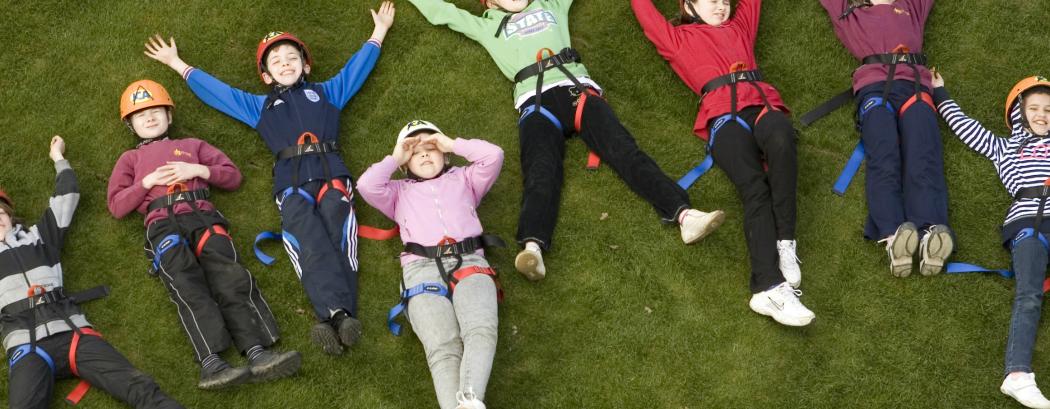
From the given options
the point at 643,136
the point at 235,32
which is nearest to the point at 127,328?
the point at 235,32

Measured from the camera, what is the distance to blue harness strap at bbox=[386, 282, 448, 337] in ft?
23.9

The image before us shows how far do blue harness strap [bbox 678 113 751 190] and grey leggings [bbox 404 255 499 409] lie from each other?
2.08m

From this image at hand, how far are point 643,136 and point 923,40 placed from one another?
3076mm

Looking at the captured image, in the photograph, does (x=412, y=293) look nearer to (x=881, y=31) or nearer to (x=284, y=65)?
(x=284, y=65)

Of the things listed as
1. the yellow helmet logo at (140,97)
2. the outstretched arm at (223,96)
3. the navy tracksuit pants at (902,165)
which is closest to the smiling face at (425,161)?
the outstretched arm at (223,96)

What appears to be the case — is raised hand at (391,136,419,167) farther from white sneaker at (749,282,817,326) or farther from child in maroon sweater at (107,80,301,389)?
white sneaker at (749,282,817,326)

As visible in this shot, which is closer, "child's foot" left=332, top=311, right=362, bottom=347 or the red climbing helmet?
"child's foot" left=332, top=311, right=362, bottom=347

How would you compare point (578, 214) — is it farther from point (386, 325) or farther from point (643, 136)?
point (386, 325)

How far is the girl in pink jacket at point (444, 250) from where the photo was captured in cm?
686

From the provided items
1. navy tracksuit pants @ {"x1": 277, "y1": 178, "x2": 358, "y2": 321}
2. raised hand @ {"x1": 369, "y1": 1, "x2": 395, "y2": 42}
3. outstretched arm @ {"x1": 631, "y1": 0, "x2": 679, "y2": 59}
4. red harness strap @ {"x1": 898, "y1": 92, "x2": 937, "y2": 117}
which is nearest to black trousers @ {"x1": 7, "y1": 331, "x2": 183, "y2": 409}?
navy tracksuit pants @ {"x1": 277, "y1": 178, "x2": 358, "y2": 321}

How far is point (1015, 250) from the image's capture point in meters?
7.73

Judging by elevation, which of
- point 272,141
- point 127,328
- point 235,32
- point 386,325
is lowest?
point 386,325

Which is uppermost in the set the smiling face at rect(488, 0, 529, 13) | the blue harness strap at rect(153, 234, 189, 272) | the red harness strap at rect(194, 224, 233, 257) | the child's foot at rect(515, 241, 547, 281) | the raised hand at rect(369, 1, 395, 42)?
the raised hand at rect(369, 1, 395, 42)

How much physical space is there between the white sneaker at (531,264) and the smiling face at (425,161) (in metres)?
1.00
